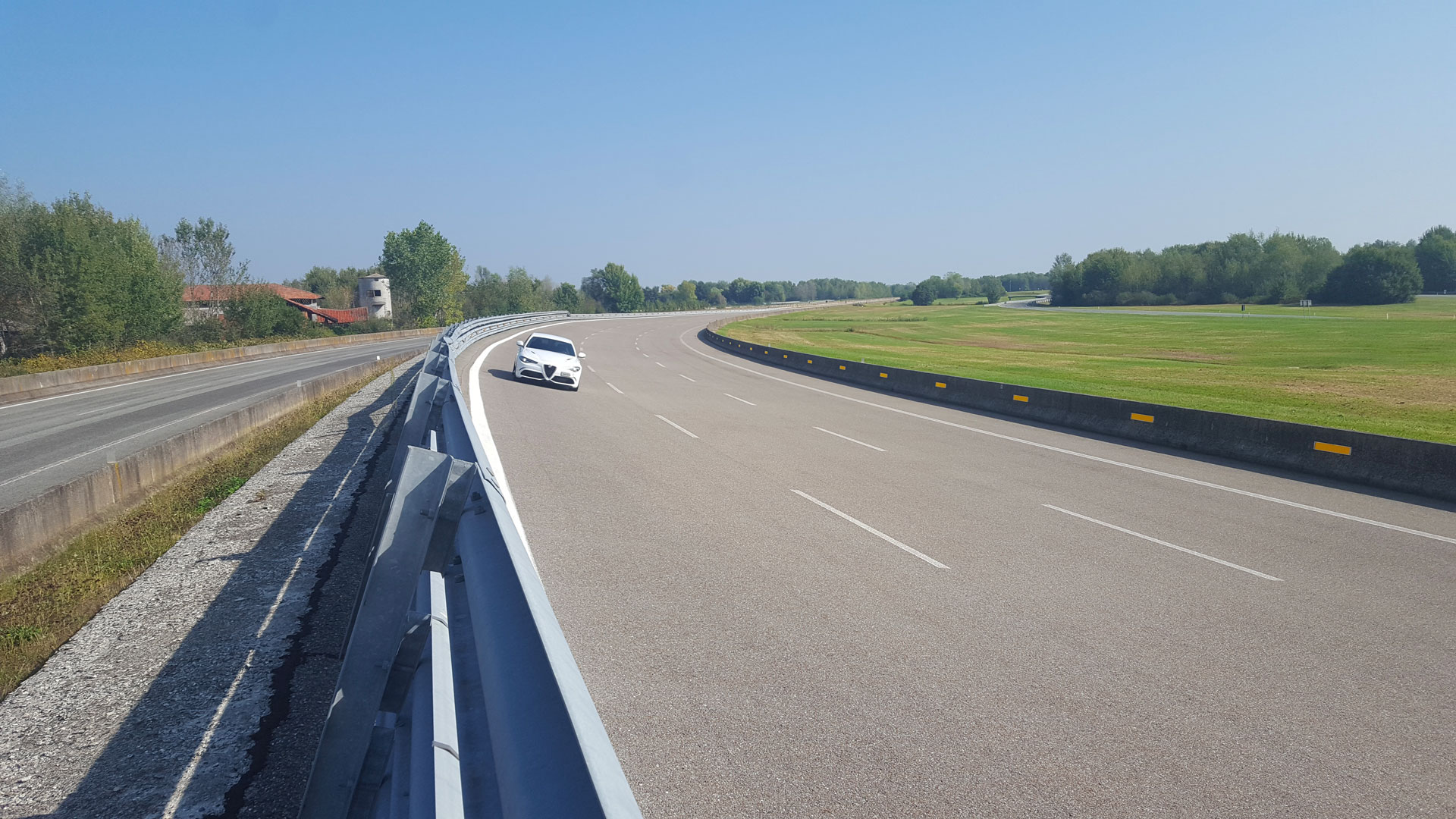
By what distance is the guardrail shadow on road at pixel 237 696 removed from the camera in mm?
2971

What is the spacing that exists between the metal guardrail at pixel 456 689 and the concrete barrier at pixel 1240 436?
1351 centimetres

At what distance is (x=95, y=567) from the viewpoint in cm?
877

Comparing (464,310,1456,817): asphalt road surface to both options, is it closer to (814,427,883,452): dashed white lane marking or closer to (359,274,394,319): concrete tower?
(814,427,883,452): dashed white lane marking

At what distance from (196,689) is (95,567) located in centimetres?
672

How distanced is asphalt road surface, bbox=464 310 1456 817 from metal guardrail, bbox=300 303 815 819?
5.24 ft

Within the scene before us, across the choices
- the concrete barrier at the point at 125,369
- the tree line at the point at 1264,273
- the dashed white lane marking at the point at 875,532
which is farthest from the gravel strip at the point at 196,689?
the tree line at the point at 1264,273

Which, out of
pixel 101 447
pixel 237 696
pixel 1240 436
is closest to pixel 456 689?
pixel 237 696

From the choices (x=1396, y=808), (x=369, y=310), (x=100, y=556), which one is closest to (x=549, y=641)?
(x=1396, y=808)

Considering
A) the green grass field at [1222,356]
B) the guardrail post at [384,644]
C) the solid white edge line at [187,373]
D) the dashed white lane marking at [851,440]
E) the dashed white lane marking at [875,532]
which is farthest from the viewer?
the solid white edge line at [187,373]

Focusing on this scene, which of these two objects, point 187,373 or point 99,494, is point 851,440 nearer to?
point 99,494

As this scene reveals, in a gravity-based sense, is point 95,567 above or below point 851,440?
above

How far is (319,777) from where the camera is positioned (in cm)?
257

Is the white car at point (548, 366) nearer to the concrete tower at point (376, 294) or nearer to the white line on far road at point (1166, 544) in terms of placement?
the white line on far road at point (1166, 544)

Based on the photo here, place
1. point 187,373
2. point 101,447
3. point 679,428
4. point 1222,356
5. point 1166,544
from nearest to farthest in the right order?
1. point 1166,544
2. point 679,428
3. point 101,447
4. point 187,373
5. point 1222,356
